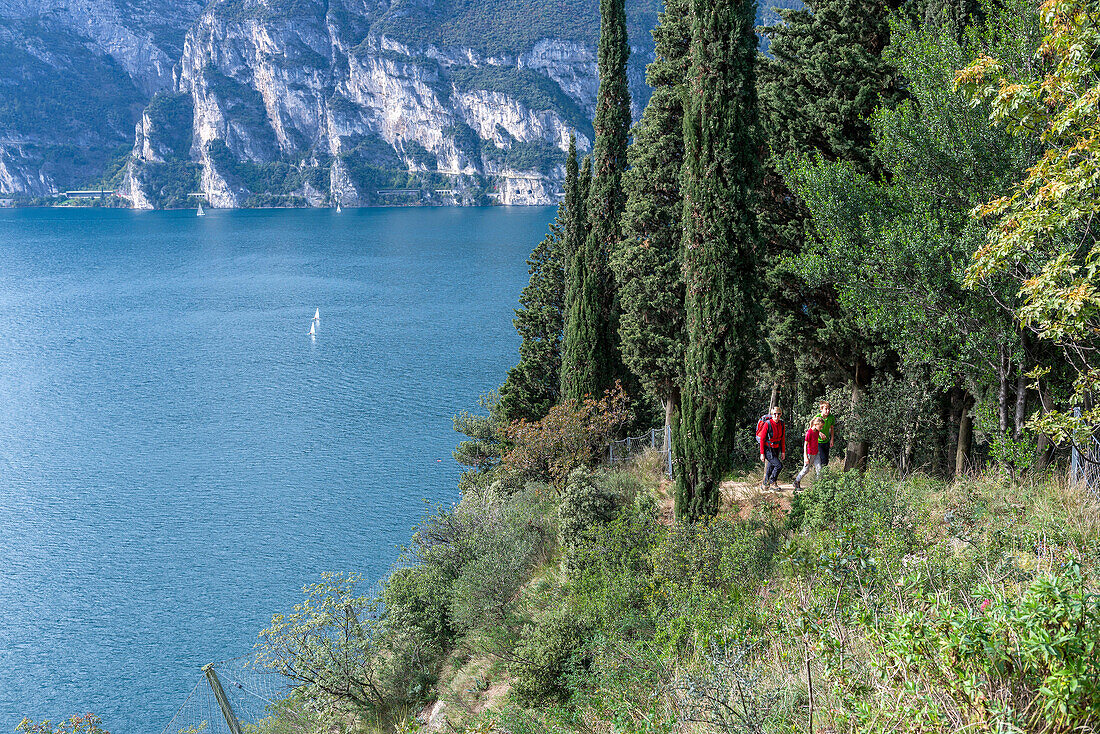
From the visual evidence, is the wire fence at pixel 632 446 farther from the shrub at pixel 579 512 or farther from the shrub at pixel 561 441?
the shrub at pixel 579 512

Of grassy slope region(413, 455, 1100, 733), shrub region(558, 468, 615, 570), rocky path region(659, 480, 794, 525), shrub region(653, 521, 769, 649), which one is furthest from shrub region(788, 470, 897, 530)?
shrub region(558, 468, 615, 570)

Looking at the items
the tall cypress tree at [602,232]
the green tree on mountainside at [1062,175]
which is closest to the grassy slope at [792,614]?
the green tree on mountainside at [1062,175]

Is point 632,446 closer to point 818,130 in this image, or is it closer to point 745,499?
point 745,499

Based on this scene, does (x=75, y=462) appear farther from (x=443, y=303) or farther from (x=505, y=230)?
(x=505, y=230)

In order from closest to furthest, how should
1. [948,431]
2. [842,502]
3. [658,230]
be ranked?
[842,502] < [948,431] < [658,230]

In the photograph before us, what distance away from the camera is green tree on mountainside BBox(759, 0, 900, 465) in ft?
47.0

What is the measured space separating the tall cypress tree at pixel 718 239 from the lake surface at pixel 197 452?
1465 cm

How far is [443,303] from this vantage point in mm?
64375

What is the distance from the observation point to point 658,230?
1686cm

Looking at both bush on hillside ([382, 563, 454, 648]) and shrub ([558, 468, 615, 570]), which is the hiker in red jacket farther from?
bush on hillside ([382, 563, 454, 648])

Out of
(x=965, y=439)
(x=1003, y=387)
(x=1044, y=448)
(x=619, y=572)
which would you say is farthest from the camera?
(x=965, y=439)

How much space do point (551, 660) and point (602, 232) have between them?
46.2 ft

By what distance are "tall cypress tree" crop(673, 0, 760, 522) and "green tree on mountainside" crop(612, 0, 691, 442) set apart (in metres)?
4.09

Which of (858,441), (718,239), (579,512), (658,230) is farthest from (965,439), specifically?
(658,230)
